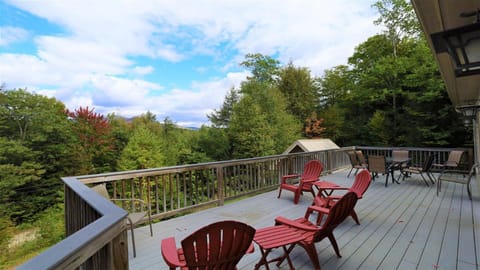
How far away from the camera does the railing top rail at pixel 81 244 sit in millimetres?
839

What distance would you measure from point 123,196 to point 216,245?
2.70m

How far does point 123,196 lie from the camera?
384cm

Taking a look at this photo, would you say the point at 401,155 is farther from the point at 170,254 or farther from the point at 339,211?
the point at 170,254

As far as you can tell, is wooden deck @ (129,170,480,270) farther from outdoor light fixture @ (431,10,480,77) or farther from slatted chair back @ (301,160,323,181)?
outdoor light fixture @ (431,10,480,77)

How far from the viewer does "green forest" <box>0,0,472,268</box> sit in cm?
1159

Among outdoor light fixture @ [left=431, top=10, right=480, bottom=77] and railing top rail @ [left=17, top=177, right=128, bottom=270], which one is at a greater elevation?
outdoor light fixture @ [left=431, top=10, right=480, bottom=77]

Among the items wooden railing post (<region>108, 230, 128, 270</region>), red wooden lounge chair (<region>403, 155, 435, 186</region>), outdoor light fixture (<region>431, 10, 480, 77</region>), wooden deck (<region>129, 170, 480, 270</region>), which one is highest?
outdoor light fixture (<region>431, 10, 480, 77</region>)

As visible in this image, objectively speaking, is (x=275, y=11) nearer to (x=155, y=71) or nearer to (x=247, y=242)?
(x=247, y=242)

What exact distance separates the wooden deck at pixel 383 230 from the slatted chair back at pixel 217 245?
0.97 metres

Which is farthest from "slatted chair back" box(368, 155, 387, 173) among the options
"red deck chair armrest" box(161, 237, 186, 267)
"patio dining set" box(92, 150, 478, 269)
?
"red deck chair armrest" box(161, 237, 186, 267)

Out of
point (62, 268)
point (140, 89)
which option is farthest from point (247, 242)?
point (140, 89)

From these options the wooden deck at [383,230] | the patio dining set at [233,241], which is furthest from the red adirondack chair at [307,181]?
the patio dining set at [233,241]

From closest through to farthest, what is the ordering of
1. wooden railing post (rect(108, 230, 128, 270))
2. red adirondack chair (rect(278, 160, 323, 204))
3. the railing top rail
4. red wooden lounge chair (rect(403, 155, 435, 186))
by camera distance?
the railing top rail
wooden railing post (rect(108, 230, 128, 270))
red adirondack chair (rect(278, 160, 323, 204))
red wooden lounge chair (rect(403, 155, 435, 186))

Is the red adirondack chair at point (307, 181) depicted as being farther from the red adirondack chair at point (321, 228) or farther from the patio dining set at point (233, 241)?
the red adirondack chair at point (321, 228)
